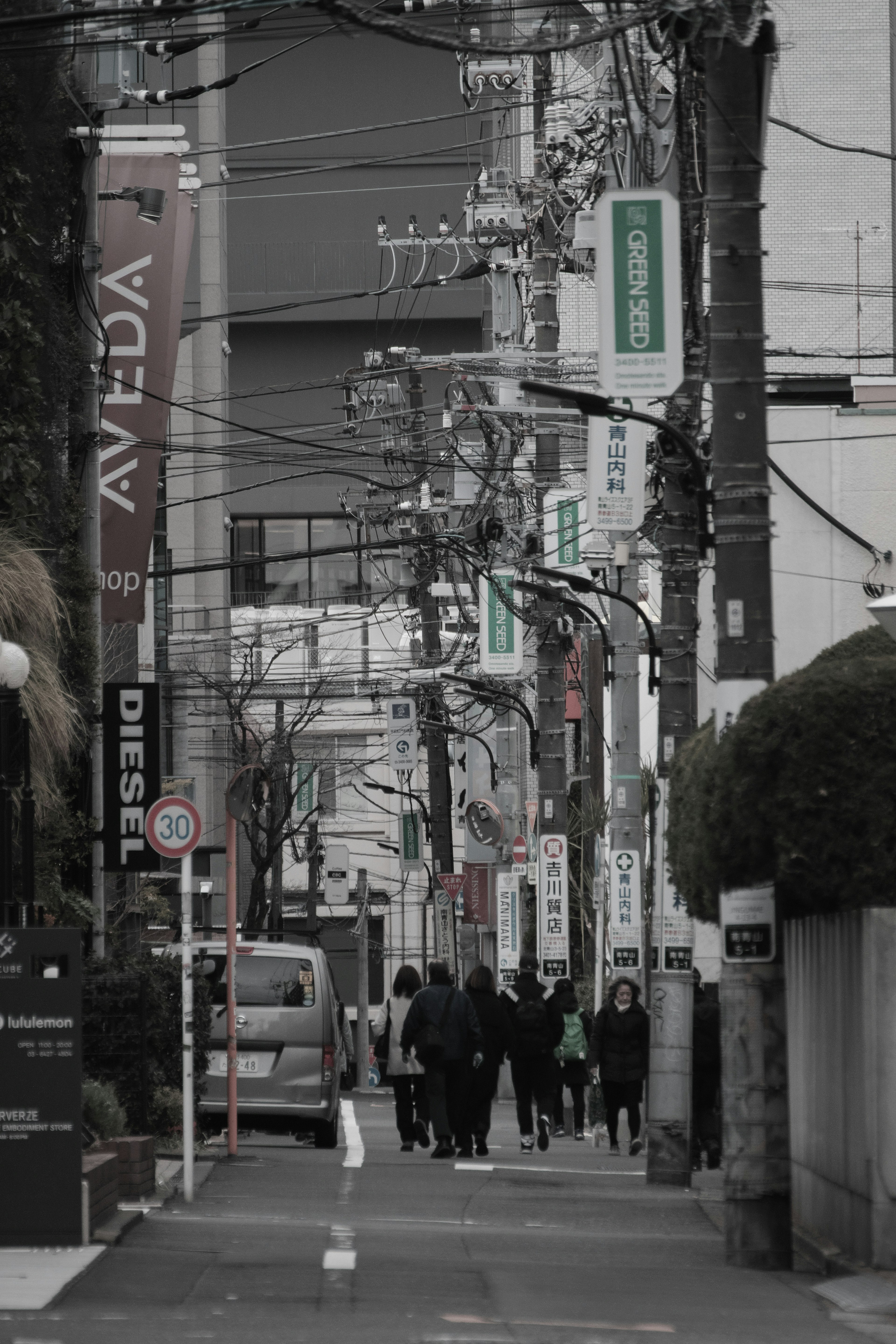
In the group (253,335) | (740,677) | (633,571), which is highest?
(253,335)

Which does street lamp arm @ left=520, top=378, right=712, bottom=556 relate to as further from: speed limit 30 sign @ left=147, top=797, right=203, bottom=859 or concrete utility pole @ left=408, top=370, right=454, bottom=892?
concrete utility pole @ left=408, top=370, right=454, bottom=892

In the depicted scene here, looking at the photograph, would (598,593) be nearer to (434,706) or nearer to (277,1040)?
(277,1040)

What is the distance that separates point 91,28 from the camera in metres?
15.2

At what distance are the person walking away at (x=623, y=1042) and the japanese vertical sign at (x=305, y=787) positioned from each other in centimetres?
3041

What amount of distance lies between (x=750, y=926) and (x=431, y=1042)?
7.22 m

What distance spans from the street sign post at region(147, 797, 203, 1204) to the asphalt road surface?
47cm

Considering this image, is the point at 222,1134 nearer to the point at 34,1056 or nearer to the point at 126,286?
the point at 126,286

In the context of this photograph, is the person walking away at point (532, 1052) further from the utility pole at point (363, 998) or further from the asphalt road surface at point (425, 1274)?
the utility pole at point (363, 998)

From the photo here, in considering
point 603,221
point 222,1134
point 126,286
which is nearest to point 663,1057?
point 222,1134

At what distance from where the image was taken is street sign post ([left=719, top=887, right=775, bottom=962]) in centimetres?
1073

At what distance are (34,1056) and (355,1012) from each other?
5591cm

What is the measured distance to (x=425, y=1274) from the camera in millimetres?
9969

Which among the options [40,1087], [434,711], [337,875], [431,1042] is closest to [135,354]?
[431,1042]

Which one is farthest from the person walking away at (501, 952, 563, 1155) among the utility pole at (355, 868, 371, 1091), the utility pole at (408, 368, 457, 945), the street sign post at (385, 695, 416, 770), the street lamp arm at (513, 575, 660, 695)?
the utility pole at (355, 868, 371, 1091)
